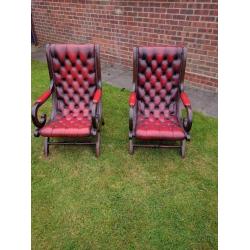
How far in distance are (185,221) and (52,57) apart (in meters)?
2.85

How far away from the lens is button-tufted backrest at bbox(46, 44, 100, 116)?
3.75 m

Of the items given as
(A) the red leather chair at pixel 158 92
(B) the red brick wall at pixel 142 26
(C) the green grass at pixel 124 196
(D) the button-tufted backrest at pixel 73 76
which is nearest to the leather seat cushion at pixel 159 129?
(A) the red leather chair at pixel 158 92

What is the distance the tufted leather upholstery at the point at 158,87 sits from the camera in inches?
145

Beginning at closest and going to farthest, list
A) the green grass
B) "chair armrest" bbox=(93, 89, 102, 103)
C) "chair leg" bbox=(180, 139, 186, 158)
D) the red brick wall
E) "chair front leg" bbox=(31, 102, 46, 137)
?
the green grass → "chair front leg" bbox=(31, 102, 46, 137) → "chair armrest" bbox=(93, 89, 102, 103) → "chair leg" bbox=(180, 139, 186, 158) → the red brick wall

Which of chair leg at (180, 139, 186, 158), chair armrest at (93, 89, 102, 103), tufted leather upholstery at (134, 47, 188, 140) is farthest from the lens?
tufted leather upholstery at (134, 47, 188, 140)

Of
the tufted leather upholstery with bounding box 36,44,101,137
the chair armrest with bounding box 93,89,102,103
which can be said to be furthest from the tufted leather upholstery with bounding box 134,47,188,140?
the tufted leather upholstery with bounding box 36,44,101,137

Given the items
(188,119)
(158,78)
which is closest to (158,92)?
(158,78)

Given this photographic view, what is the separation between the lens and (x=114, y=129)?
4.28m

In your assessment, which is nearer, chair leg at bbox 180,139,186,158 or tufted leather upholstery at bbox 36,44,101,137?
chair leg at bbox 180,139,186,158

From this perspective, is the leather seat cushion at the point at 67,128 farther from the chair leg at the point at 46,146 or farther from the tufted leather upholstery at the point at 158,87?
the tufted leather upholstery at the point at 158,87

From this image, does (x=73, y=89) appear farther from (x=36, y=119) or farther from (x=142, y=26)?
(x=142, y=26)

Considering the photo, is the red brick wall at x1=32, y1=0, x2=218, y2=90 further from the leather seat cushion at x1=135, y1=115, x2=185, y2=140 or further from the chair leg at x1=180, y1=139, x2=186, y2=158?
the chair leg at x1=180, y1=139, x2=186, y2=158

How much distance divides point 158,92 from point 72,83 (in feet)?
4.36

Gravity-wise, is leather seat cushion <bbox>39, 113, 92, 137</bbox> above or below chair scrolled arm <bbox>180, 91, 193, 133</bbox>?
below
